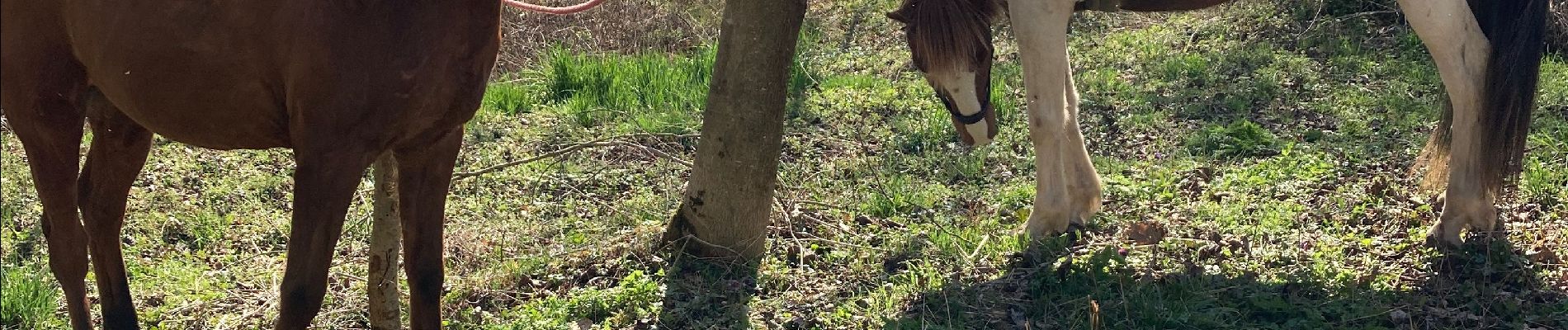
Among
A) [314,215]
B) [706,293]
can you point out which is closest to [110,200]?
[314,215]

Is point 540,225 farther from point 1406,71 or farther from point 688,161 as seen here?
point 1406,71

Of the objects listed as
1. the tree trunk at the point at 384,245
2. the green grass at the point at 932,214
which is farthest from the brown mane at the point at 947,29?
the tree trunk at the point at 384,245

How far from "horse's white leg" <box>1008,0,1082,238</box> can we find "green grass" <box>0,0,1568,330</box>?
158mm

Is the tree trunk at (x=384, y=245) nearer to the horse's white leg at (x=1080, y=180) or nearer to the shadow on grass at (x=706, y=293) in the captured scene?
the shadow on grass at (x=706, y=293)

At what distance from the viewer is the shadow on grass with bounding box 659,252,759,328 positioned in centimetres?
375

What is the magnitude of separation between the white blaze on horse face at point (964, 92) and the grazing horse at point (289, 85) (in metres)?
2.54

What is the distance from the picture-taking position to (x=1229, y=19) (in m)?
7.69

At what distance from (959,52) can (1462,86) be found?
1.87 m

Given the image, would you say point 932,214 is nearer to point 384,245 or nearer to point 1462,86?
point 1462,86

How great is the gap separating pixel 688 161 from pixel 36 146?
2691 mm

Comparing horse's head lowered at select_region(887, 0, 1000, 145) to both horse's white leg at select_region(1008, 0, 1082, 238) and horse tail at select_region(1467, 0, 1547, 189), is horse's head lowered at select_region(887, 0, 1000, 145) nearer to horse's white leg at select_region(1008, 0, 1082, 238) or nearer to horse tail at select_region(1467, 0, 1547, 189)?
horse's white leg at select_region(1008, 0, 1082, 238)

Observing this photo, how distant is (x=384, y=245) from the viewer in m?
3.41

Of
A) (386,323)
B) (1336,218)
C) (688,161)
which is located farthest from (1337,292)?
(386,323)

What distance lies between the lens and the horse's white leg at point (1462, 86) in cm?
418
